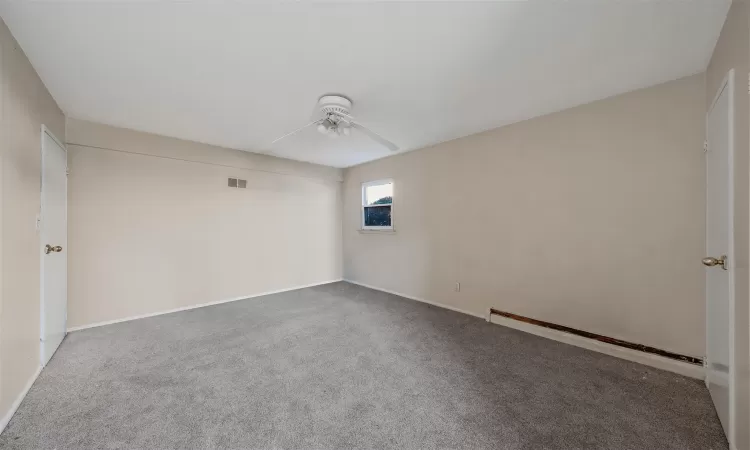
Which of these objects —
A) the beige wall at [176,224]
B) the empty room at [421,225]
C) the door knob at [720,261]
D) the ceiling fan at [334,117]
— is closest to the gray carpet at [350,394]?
the empty room at [421,225]

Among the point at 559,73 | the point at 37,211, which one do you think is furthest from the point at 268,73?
the point at 559,73

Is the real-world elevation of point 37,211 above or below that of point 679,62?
below

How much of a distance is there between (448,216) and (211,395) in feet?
10.2

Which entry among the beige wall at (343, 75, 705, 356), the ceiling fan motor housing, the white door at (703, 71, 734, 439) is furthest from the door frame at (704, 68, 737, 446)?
the ceiling fan motor housing

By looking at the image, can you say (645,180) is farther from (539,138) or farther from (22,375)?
(22,375)

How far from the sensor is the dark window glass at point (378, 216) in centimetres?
471

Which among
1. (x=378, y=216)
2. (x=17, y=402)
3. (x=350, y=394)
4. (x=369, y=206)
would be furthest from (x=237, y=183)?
(x=350, y=394)

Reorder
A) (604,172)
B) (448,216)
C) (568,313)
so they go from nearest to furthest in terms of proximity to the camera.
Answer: (604,172)
(568,313)
(448,216)

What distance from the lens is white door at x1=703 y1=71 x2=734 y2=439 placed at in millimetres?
1475

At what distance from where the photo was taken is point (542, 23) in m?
1.61

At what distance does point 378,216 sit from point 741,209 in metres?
3.95

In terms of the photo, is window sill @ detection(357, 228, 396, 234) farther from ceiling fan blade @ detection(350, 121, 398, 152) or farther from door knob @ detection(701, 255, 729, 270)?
door knob @ detection(701, 255, 729, 270)

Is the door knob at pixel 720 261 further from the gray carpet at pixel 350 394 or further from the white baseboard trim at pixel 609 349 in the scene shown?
the white baseboard trim at pixel 609 349

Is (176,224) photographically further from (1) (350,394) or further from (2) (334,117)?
(1) (350,394)
